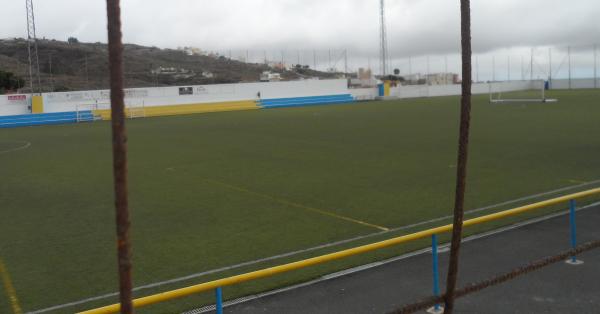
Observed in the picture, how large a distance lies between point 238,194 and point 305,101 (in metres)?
45.9

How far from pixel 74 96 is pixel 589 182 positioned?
40478 mm

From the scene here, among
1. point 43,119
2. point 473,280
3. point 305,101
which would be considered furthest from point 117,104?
point 305,101

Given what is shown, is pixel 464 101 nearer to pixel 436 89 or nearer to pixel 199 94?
pixel 199 94

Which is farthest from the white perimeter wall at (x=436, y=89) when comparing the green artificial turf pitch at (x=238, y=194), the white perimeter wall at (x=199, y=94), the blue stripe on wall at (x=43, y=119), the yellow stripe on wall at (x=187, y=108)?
the green artificial turf pitch at (x=238, y=194)

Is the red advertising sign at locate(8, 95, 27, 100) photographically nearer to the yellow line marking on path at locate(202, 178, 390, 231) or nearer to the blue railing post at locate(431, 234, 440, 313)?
the yellow line marking on path at locate(202, 178, 390, 231)

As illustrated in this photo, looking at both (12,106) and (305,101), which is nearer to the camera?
(12,106)

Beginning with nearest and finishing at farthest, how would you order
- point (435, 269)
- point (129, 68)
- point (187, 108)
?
point (435, 269) → point (187, 108) → point (129, 68)

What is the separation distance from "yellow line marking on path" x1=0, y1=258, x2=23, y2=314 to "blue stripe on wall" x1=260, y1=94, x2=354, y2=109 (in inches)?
1865

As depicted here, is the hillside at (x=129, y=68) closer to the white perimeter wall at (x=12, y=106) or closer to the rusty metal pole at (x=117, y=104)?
the white perimeter wall at (x=12, y=106)

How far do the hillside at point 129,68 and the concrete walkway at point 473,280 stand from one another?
184 feet

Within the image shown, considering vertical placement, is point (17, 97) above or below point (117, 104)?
above

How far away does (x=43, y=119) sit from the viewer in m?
41.7

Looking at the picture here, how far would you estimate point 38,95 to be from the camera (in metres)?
42.8

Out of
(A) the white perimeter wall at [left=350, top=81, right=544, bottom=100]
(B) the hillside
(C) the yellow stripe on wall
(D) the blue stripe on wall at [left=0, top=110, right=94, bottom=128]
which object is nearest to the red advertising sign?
(D) the blue stripe on wall at [left=0, top=110, right=94, bottom=128]
